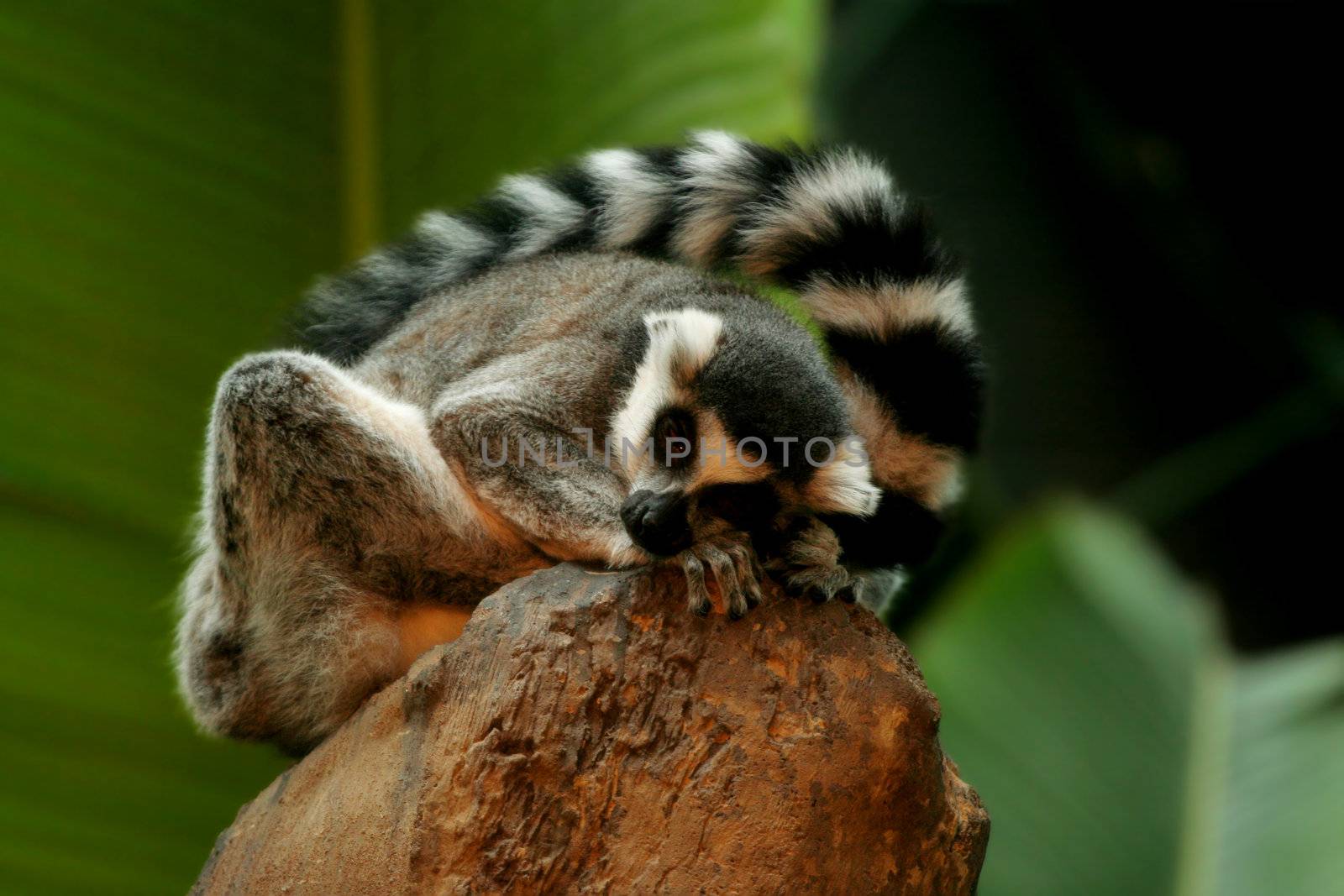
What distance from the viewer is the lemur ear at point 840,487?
2.92 m

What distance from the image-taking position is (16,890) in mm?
3926

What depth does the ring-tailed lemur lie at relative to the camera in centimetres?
294

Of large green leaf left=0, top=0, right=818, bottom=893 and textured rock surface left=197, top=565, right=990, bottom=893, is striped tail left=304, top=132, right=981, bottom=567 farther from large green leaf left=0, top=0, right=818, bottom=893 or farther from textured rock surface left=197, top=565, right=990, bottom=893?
large green leaf left=0, top=0, right=818, bottom=893

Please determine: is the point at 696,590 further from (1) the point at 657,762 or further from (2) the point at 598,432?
(2) the point at 598,432

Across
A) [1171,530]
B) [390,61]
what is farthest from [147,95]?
[1171,530]

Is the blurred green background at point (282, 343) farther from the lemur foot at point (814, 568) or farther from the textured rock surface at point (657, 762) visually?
the textured rock surface at point (657, 762)

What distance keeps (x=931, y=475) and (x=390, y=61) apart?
2.77 m

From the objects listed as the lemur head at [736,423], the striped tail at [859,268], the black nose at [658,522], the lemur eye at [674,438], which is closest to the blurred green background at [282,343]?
the striped tail at [859,268]

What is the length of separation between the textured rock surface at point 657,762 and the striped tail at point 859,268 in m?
0.76

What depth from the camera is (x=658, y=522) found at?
2.60m

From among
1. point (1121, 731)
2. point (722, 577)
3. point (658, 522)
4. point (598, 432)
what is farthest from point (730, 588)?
point (1121, 731)

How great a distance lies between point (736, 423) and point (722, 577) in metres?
0.51

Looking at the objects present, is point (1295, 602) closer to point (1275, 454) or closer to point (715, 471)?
point (1275, 454)

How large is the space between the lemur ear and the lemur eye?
0.30 m
